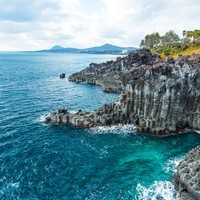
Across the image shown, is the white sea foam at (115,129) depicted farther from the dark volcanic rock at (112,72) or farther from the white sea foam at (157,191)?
the dark volcanic rock at (112,72)

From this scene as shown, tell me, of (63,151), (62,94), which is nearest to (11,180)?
(63,151)

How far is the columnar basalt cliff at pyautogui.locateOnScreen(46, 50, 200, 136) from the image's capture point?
72.9 metres

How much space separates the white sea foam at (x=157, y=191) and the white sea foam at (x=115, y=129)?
24074 millimetres

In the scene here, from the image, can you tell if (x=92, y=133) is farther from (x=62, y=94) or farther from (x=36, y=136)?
(x=62, y=94)

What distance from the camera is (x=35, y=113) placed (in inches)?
3484

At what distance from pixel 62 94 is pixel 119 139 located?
193 feet

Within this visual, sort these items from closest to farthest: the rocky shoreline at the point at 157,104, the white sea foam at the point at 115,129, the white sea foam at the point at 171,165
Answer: the white sea foam at the point at 171,165
the white sea foam at the point at 115,129
the rocky shoreline at the point at 157,104

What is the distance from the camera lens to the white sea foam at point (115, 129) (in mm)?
71875

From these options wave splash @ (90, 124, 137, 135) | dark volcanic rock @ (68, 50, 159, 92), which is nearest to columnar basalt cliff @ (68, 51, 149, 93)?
dark volcanic rock @ (68, 50, 159, 92)

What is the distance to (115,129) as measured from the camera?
73.6 m

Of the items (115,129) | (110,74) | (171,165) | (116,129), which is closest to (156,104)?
(116,129)

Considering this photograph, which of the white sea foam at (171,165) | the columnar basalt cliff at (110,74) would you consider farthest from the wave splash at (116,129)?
the columnar basalt cliff at (110,74)

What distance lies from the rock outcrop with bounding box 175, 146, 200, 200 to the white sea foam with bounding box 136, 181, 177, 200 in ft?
5.92

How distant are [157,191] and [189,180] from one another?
26.4 feet
